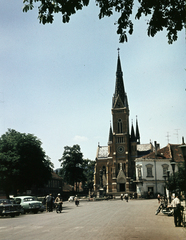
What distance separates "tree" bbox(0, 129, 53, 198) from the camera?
124ft

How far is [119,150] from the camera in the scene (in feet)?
273

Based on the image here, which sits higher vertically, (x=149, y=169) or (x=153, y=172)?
(x=149, y=169)

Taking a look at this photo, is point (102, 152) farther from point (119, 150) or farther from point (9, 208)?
point (9, 208)

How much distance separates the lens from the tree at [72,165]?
80.8 metres

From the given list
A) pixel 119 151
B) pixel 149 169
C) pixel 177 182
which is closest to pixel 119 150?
pixel 119 151

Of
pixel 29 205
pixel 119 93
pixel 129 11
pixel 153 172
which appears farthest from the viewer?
pixel 119 93

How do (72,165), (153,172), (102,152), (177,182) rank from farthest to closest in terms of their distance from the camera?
(102,152)
(72,165)
(153,172)
(177,182)

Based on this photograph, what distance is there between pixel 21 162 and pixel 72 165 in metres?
43.1

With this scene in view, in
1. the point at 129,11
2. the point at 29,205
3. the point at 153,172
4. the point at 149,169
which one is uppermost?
the point at 129,11

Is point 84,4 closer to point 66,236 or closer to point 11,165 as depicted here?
point 66,236

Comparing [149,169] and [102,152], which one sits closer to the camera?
[149,169]

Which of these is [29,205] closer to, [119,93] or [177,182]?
[177,182]

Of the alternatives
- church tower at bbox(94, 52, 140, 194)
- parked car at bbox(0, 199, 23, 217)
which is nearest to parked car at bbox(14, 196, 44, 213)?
parked car at bbox(0, 199, 23, 217)

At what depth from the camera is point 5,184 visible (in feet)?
126
